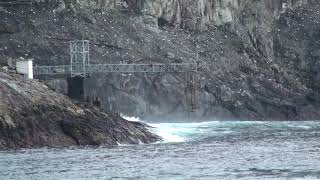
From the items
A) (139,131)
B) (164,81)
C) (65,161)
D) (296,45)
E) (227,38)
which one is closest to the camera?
(65,161)

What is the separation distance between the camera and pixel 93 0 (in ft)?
446

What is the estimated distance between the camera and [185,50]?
451 ft

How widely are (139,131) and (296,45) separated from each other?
7305cm

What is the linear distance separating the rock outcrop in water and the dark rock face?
34.5 metres

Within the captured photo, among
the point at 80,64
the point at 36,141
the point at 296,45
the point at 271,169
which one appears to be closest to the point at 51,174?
the point at 271,169

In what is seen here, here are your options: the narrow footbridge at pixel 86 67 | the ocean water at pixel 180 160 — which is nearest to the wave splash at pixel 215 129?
the ocean water at pixel 180 160

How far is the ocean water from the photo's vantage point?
58219mm

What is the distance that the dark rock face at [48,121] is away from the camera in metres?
77.4

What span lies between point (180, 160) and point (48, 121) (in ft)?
55.6

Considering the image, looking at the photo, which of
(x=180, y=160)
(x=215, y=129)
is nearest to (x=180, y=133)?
(x=215, y=129)

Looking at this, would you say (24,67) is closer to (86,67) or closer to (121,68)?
(86,67)

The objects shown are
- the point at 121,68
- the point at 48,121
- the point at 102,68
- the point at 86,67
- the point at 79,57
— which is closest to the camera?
the point at 48,121

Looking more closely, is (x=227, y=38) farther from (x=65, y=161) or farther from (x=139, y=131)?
(x=65, y=161)

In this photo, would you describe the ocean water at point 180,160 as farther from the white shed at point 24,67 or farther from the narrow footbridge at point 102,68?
the narrow footbridge at point 102,68
